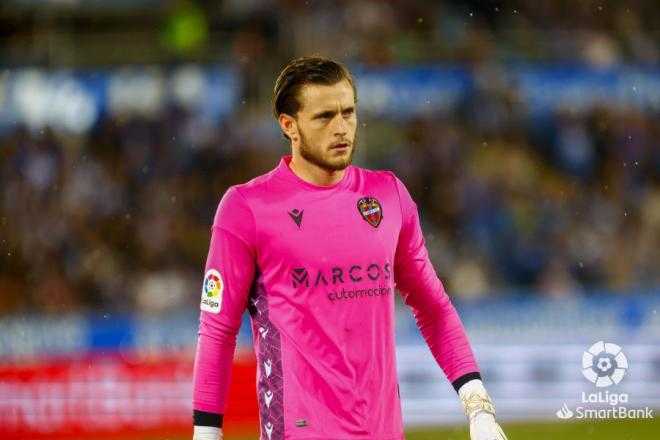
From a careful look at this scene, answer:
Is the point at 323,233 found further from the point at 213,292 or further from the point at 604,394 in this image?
the point at 604,394

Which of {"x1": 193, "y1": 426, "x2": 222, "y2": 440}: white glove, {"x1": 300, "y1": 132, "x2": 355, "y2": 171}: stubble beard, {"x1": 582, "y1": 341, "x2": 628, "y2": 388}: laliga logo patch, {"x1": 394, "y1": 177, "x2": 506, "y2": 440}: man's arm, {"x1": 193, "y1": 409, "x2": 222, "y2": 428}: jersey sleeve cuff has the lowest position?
{"x1": 193, "y1": 426, "x2": 222, "y2": 440}: white glove

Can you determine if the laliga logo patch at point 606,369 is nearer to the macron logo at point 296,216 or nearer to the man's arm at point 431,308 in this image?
the man's arm at point 431,308

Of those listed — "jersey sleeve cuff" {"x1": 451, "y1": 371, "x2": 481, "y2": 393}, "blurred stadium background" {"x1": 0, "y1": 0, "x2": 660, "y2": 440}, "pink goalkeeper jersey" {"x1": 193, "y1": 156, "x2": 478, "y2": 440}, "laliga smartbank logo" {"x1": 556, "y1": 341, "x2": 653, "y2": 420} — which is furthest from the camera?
"blurred stadium background" {"x1": 0, "y1": 0, "x2": 660, "y2": 440}

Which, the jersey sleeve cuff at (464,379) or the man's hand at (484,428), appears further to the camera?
the jersey sleeve cuff at (464,379)

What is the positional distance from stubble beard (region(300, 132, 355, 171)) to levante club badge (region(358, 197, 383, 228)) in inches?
5.9

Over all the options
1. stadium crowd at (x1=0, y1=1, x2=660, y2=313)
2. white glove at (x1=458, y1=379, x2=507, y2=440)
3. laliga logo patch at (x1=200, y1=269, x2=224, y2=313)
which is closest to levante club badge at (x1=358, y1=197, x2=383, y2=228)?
laliga logo patch at (x1=200, y1=269, x2=224, y2=313)

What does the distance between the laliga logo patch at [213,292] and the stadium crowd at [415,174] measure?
321 inches

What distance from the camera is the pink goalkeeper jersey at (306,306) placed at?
392 cm

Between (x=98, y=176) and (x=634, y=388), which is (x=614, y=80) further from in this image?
(x=98, y=176)

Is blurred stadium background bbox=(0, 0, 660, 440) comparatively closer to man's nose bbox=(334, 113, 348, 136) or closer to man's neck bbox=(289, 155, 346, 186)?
man's neck bbox=(289, 155, 346, 186)

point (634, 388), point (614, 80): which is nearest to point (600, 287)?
point (634, 388)

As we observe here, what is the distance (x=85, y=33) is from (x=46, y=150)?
1958 mm

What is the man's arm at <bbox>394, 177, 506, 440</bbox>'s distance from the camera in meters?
4.20

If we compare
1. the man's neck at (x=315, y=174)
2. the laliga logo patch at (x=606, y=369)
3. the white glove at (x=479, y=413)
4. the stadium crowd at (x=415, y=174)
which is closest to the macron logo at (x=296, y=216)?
the man's neck at (x=315, y=174)
